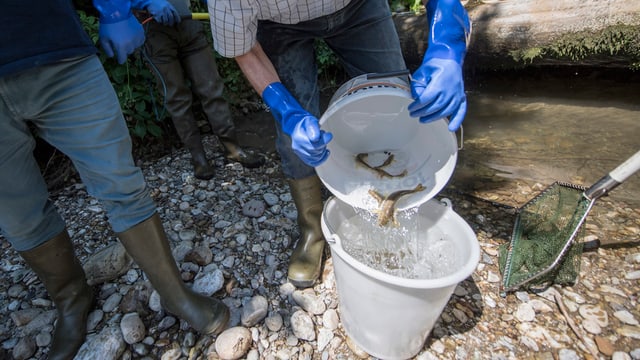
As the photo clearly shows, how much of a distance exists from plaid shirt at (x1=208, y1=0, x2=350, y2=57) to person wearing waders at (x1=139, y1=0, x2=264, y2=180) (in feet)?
3.69

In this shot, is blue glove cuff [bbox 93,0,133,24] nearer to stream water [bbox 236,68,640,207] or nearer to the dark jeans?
the dark jeans

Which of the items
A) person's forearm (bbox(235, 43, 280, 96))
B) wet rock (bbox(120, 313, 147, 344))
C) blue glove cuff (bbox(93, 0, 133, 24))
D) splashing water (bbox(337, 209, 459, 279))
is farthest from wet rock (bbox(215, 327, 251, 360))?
blue glove cuff (bbox(93, 0, 133, 24))

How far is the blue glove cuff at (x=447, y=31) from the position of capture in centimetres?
143

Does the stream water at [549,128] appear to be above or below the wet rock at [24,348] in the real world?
below

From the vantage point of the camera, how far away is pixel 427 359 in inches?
62.1

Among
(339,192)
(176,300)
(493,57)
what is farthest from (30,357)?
(493,57)

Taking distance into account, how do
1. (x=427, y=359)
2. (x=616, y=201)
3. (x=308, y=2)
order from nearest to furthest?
(x=308, y=2) → (x=427, y=359) → (x=616, y=201)

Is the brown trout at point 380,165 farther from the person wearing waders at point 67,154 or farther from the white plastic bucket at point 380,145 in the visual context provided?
the person wearing waders at point 67,154

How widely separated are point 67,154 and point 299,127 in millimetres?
902

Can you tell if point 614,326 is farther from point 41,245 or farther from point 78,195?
point 78,195

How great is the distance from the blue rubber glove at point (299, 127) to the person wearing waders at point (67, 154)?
1.99ft

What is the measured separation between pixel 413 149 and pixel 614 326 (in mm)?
1201

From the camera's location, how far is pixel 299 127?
4.47 feet

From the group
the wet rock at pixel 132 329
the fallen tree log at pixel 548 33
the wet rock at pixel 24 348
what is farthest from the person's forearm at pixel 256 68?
the fallen tree log at pixel 548 33
